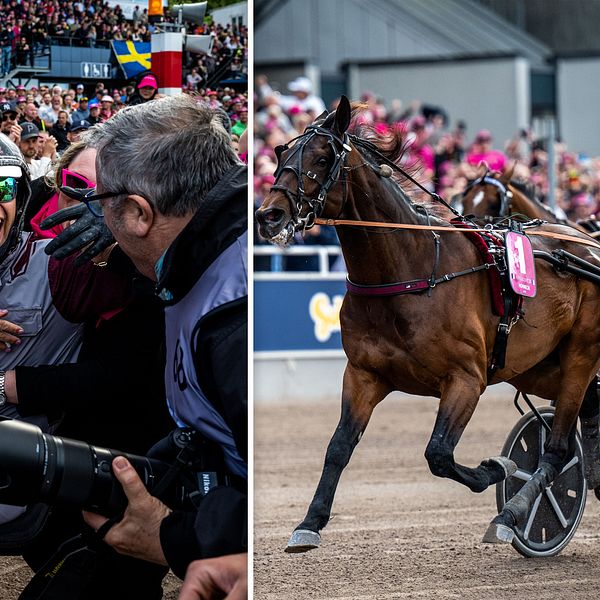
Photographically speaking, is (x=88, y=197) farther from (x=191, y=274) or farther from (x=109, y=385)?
(x=109, y=385)

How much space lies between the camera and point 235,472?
2.65 metres

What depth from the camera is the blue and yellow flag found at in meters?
2.98

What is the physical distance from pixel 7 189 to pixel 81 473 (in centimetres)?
90

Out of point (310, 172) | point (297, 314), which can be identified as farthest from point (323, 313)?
point (310, 172)

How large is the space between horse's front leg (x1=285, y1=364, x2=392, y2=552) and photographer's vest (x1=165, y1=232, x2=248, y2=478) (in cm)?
165

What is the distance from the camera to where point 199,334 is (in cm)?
256

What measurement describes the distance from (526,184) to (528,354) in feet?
11.3

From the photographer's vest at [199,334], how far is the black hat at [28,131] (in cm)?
77

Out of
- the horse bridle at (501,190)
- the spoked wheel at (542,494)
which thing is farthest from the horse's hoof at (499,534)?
the horse bridle at (501,190)

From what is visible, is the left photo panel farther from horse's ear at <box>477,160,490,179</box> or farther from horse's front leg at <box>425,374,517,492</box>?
horse's ear at <box>477,160,490,179</box>

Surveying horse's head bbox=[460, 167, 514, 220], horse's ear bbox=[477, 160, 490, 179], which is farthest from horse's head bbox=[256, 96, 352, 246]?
horse's ear bbox=[477, 160, 490, 179]

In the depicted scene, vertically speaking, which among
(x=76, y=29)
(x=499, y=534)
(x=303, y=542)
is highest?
(x=76, y=29)

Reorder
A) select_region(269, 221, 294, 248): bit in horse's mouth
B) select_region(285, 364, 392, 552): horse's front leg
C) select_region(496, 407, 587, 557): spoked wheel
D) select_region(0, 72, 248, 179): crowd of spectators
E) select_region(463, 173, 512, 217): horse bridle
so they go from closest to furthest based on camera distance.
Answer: select_region(0, 72, 248, 179): crowd of spectators, select_region(269, 221, 294, 248): bit in horse's mouth, select_region(285, 364, 392, 552): horse's front leg, select_region(496, 407, 587, 557): spoked wheel, select_region(463, 173, 512, 217): horse bridle

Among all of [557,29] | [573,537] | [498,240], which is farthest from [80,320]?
[557,29]
